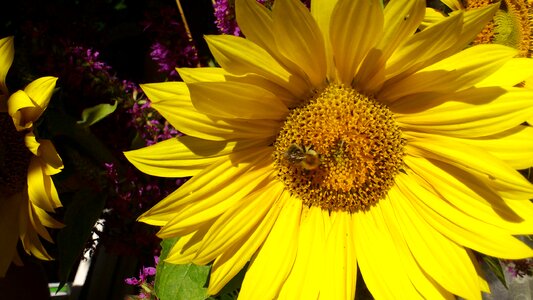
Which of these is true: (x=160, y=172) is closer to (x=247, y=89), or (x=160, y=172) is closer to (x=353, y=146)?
(x=247, y=89)

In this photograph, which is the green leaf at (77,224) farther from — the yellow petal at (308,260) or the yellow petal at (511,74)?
the yellow petal at (511,74)

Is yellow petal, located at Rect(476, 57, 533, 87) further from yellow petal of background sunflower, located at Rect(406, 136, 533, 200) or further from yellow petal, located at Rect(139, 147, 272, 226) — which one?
yellow petal, located at Rect(139, 147, 272, 226)

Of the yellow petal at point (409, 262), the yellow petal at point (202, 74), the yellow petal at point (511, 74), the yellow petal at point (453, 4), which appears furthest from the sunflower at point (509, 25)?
the yellow petal at point (202, 74)

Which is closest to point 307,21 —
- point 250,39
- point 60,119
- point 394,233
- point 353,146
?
point 250,39

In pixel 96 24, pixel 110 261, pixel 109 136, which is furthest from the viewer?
pixel 110 261

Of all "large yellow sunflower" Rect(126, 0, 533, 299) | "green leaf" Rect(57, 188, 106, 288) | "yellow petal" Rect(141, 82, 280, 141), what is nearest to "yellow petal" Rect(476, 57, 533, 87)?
"large yellow sunflower" Rect(126, 0, 533, 299)

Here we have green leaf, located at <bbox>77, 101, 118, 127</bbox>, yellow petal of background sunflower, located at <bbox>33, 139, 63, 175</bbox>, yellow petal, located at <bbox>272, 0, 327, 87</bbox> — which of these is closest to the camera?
yellow petal, located at <bbox>272, 0, 327, 87</bbox>

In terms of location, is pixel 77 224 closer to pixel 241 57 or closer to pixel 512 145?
pixel 241 57
